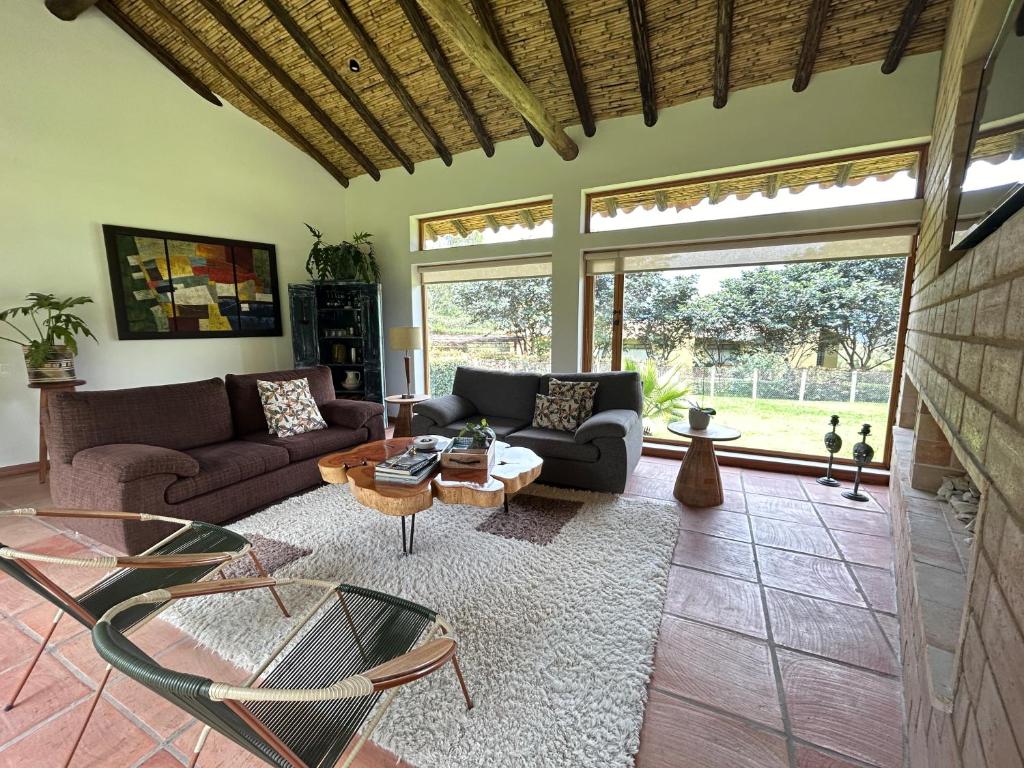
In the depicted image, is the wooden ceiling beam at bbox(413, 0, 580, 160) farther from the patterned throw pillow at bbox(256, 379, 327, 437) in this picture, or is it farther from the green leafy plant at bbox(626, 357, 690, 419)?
the patterned throw pillow at bbox(256, 379, 327, 437)

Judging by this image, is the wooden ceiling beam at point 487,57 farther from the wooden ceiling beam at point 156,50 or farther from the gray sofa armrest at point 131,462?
the gray sofa armrest at point 131,462

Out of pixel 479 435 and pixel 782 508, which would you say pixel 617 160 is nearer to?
pixel 479 435

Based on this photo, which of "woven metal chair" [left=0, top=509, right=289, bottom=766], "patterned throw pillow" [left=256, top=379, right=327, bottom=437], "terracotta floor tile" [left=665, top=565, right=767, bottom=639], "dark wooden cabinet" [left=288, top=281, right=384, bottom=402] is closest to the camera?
"woven metal chair" [left=0, top=509, right=289, bottom=766]

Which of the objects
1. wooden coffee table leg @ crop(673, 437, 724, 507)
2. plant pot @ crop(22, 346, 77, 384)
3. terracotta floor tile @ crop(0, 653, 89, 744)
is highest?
plant pot @ crop(22, 346, 77, 384)

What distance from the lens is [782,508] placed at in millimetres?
2875

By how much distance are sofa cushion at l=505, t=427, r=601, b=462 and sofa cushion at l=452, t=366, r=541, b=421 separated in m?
0.56

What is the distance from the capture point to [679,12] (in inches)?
115

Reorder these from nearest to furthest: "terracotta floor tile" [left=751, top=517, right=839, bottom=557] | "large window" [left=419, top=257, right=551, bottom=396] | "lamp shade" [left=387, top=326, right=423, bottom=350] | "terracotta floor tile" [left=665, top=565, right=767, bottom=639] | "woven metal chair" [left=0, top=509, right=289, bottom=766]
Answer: "woven metal chair" [left=0, top=509, right=289, bottom=766] < "terracotta floor tile" [left=665, top=565, right=767, bottom=639] < "terracotta floor tile" [left=751, top=517, right=839, bottom=557] < "lamp shade" [left=387, top=326, right=423, bottom=350] < "large window" [left=419, top=257, right=551, bottom=396]

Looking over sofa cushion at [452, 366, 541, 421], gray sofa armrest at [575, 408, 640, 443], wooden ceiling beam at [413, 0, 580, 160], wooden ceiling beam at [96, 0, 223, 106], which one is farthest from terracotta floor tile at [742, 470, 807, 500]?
wooden ceiling beam at [96, 0, 223, 106]

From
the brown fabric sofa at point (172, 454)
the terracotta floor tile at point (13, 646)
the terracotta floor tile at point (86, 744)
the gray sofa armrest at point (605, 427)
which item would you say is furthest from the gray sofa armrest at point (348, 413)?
the terracotta floor tile at point (86, 744)

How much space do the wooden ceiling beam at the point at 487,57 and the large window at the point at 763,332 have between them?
137cm

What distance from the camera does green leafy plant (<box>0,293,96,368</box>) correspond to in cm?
318

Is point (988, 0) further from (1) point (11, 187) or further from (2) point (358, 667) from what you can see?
(1) point (11, 187)

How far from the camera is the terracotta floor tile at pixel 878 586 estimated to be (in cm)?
189
